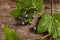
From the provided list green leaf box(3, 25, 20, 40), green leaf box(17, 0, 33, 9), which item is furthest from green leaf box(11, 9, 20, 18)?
green leaf box(3, 25, 20, 40)

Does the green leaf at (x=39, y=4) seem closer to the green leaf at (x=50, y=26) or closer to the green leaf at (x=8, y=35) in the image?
the green leaf at (x=50, y=26)

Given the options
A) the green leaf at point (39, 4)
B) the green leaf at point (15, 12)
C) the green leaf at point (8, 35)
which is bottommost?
the green leaf at point (8, 35)

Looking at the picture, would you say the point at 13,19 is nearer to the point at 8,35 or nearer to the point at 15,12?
the point at 15,12

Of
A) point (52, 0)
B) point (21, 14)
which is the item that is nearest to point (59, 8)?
point (52, 0)

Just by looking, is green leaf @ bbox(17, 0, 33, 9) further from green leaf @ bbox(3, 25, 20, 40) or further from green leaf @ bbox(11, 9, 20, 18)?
green leaf @ bbox(3, 25, 20, 40)

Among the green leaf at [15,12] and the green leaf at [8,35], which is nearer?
the green leaf at [8,35]

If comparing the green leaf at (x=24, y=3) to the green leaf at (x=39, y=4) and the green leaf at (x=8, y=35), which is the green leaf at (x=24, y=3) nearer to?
the green leaf at (x=39, y=4)

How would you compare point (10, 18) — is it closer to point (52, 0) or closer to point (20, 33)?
point (20, 33)

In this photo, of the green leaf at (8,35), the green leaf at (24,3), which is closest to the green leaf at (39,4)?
the green leaf at (24,3)

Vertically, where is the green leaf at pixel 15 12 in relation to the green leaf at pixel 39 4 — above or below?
below
